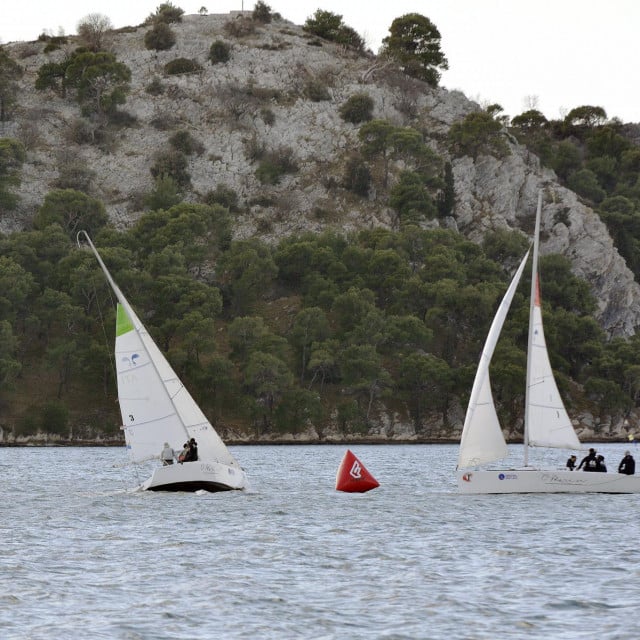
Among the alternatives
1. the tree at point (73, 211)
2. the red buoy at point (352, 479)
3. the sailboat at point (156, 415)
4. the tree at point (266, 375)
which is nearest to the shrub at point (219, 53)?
the tree at point (73, 211)

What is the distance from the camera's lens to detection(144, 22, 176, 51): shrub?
188 meters

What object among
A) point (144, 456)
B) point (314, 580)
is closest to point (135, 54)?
point (144, 456)

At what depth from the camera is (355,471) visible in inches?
1962

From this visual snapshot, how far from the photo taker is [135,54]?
18675cm

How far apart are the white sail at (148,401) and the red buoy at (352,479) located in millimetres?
8591

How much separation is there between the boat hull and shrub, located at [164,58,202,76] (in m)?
147

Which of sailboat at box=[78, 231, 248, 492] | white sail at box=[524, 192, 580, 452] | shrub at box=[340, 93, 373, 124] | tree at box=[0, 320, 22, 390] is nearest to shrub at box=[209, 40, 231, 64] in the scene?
shrub at box=[340, 93, 373, 124]

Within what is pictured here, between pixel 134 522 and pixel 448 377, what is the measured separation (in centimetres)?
8475

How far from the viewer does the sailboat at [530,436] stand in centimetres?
4172

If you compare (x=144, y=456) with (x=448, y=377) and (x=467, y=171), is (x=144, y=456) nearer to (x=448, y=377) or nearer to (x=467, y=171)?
(x=448, y=377)

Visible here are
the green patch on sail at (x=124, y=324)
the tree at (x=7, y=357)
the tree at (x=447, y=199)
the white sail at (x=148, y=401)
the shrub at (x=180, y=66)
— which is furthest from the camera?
the shrub at (x=180, y=66)

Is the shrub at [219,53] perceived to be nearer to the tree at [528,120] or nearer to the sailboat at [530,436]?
the tree at [528,120]

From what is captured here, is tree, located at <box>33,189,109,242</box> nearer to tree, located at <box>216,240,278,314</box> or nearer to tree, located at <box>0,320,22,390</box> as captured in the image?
tree, located at <box>216,240,278,314</box>

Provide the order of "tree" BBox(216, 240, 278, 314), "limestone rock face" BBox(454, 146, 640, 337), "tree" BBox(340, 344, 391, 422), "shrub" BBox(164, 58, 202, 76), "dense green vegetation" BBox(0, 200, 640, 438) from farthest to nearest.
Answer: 1. "shrub" BBox(164, 58, 202, 76)
2. "limestone rock face" BBox(454, 146, 640, 337)
3. "tree" BBox(216, 240, 278, 314)
4. "tree" BBox(340, 344, 391, 422)
5. "dense green vegetation" BBox(0, 200, 640, 438)
